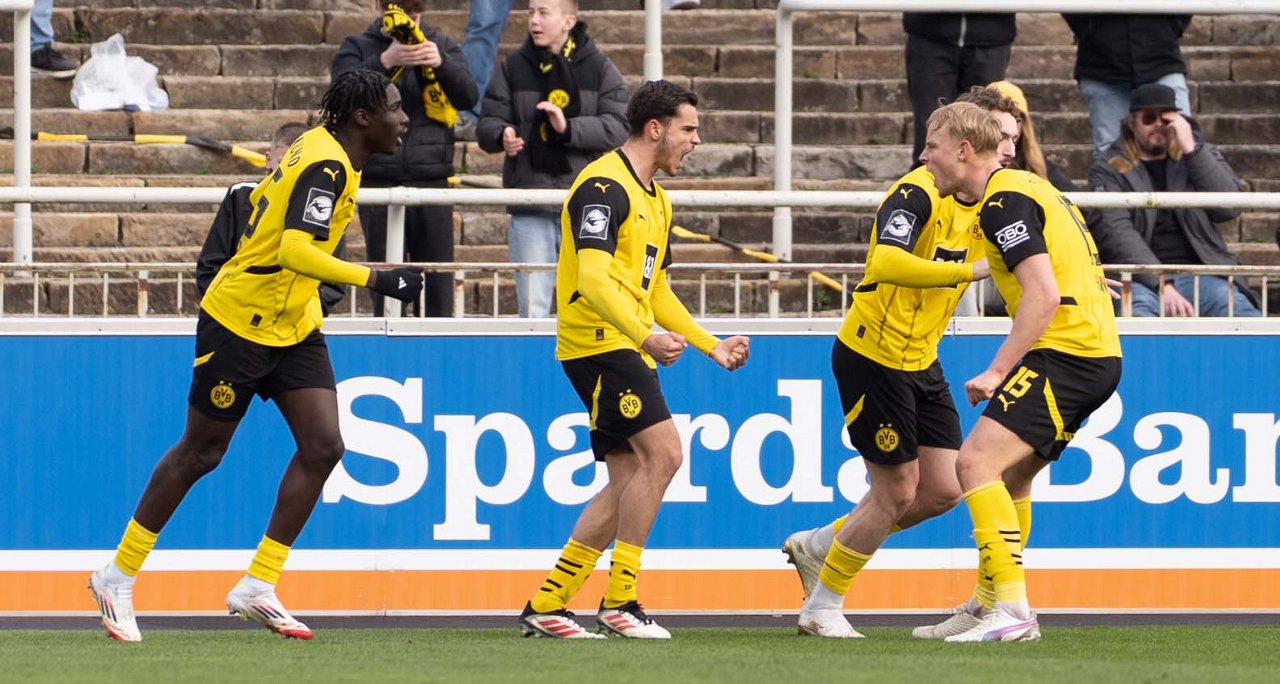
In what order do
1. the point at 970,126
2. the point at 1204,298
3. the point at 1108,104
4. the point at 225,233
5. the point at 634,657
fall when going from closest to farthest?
the point at 634,657 < the point at 970,126 < the point at 225,233 < the point at 1204,298 < the point at 1108,104

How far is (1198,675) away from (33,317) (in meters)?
5.50

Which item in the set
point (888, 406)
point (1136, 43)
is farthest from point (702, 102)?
point (888, 406)

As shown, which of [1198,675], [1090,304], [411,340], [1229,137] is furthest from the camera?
[1229,137]

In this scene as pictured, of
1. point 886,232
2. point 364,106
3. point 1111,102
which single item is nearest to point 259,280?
point 364,106

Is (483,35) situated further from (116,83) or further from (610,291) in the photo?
(610,291)

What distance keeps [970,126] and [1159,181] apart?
132 inches

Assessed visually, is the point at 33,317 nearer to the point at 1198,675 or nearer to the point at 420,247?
the point at 420,247

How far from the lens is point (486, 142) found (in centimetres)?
1150

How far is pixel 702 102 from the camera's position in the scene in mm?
15531

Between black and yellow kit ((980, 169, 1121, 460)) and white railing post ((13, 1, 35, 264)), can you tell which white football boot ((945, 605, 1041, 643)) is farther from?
white railing post ((13, 1, 35, 264))

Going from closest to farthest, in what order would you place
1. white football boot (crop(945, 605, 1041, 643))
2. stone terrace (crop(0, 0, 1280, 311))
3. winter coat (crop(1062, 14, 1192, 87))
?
1. white football boot (crop(945, 605, 1041, 643))
2. winter coat (crop(1062, 14, 1192, 87))
3. stone terrace (crop(0, 0, 1280, 311))

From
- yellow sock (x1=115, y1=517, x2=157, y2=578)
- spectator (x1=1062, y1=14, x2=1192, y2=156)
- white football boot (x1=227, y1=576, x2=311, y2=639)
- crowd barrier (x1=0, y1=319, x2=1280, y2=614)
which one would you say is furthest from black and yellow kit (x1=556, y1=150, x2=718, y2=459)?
spectator (x1=1062, y1=14, x2=1192, y2=156)

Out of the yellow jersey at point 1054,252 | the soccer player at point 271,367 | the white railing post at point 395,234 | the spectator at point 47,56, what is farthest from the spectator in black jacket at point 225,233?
the spectator at point 47,56

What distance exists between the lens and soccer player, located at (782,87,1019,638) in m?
8.66
